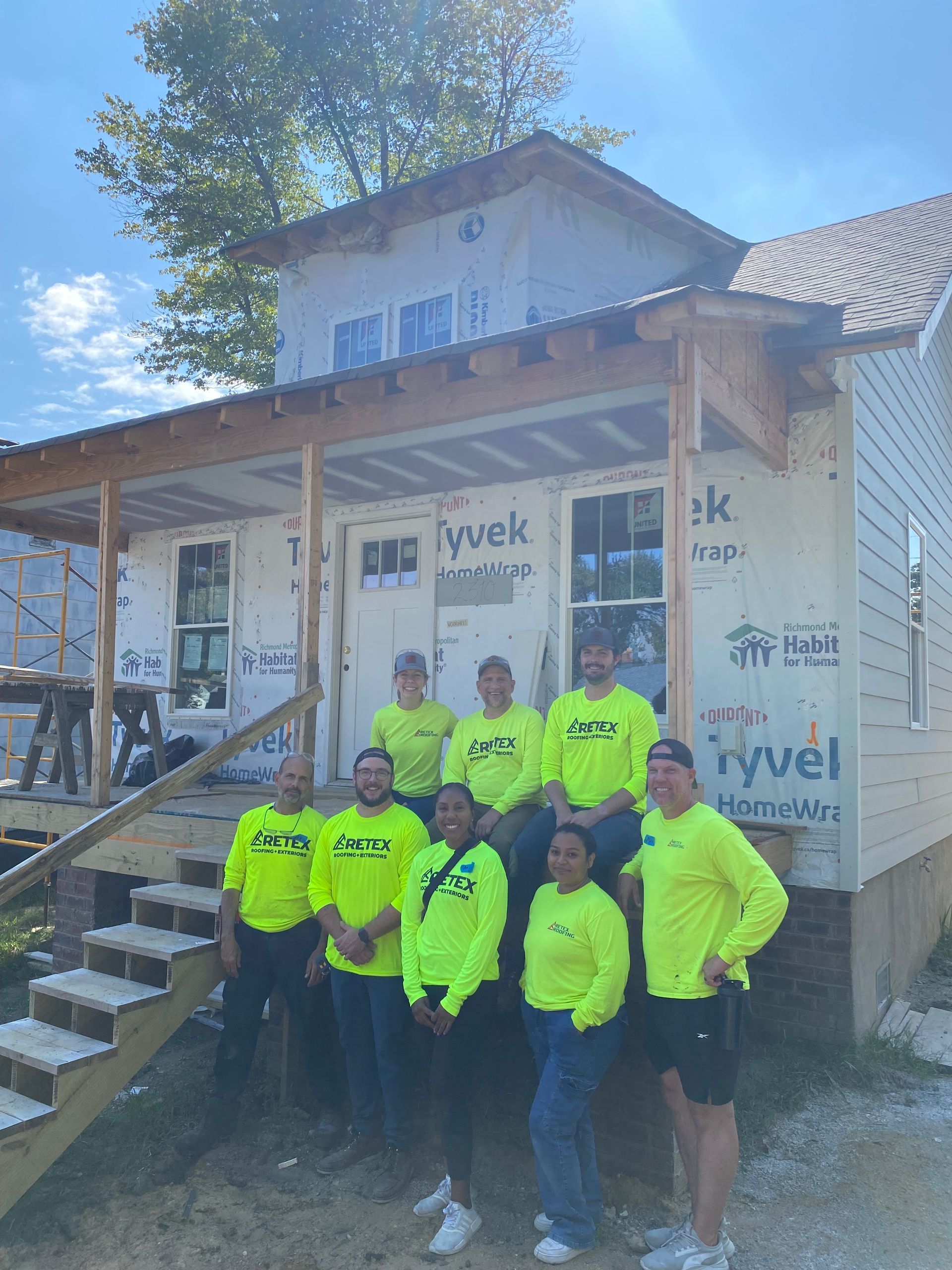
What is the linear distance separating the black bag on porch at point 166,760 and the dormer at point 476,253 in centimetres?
362

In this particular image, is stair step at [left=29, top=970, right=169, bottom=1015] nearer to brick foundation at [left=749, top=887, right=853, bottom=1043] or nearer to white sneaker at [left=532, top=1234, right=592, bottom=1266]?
white sneaker at [left=532, top=1234, right=592, bottom=1266]

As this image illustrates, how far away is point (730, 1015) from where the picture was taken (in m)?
3.49

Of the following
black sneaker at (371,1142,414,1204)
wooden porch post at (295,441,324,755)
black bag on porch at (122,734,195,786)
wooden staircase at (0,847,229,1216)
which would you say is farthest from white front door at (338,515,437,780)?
black sneaker at (371,1142,414,1204)

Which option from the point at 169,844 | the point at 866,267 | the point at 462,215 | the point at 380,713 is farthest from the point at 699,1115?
the point at 462,215

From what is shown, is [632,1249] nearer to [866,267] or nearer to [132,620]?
[866,267]

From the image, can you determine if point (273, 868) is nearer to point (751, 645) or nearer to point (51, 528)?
point (751, 645)

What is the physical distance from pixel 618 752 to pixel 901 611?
4.29 metres

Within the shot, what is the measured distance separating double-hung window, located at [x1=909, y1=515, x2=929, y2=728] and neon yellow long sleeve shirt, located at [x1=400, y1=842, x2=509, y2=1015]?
528 centimetres

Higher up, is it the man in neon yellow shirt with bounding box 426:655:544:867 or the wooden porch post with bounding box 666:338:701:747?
the wooden porch post with bounding box 666:338:701:747

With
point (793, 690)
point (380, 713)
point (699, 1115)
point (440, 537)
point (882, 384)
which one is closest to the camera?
point (699, 1115)

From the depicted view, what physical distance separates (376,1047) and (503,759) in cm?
149

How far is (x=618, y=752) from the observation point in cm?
445

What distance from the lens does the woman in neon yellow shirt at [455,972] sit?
156 inches

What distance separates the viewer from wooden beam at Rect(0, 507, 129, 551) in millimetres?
9555
